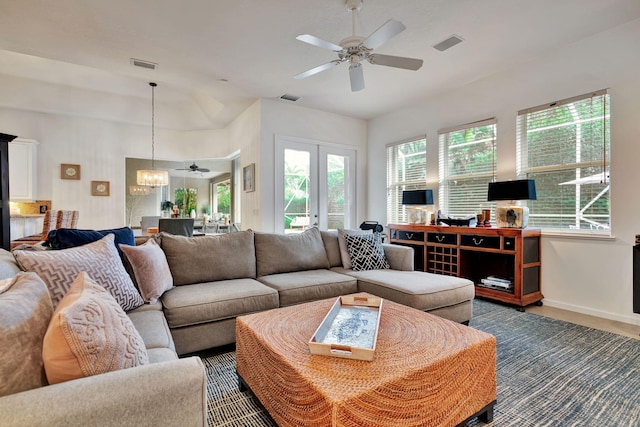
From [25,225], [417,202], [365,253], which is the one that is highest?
[417,202]

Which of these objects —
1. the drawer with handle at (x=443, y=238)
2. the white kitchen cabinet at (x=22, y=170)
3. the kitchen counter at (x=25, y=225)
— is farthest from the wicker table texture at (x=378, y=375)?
the white kitchen cabinet at (x=22, y=170)

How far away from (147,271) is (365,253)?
202 centimetres

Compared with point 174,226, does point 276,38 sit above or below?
above

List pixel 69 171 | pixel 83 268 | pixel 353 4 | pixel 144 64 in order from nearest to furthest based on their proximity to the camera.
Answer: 1. pixel 83 268
2. pixel 353 4
3. pixel 144 64
4. pixel 69 171

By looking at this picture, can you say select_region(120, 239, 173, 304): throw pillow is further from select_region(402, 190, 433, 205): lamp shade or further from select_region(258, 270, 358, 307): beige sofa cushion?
select_region(402, 190, 433, 205): lamp shade

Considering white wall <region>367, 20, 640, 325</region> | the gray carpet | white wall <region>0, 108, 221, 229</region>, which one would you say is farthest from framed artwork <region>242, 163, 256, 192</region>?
white wall <region>367, 20, 640, 325</region>

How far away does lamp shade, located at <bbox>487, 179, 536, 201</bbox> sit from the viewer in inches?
131

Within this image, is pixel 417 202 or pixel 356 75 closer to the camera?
pixel 356 75

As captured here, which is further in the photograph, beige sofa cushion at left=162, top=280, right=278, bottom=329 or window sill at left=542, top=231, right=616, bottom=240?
window sill at left=542, top=231, right=616, bottom=240

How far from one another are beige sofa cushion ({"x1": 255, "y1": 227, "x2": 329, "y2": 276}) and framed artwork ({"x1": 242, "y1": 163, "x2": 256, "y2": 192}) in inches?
79.5

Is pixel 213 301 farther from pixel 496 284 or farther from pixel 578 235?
pixel 578 235

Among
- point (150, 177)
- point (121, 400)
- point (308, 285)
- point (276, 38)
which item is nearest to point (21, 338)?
point (121, 400)

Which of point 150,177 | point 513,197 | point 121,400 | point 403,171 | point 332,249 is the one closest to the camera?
point 121,400

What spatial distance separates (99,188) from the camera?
5.82 metres
